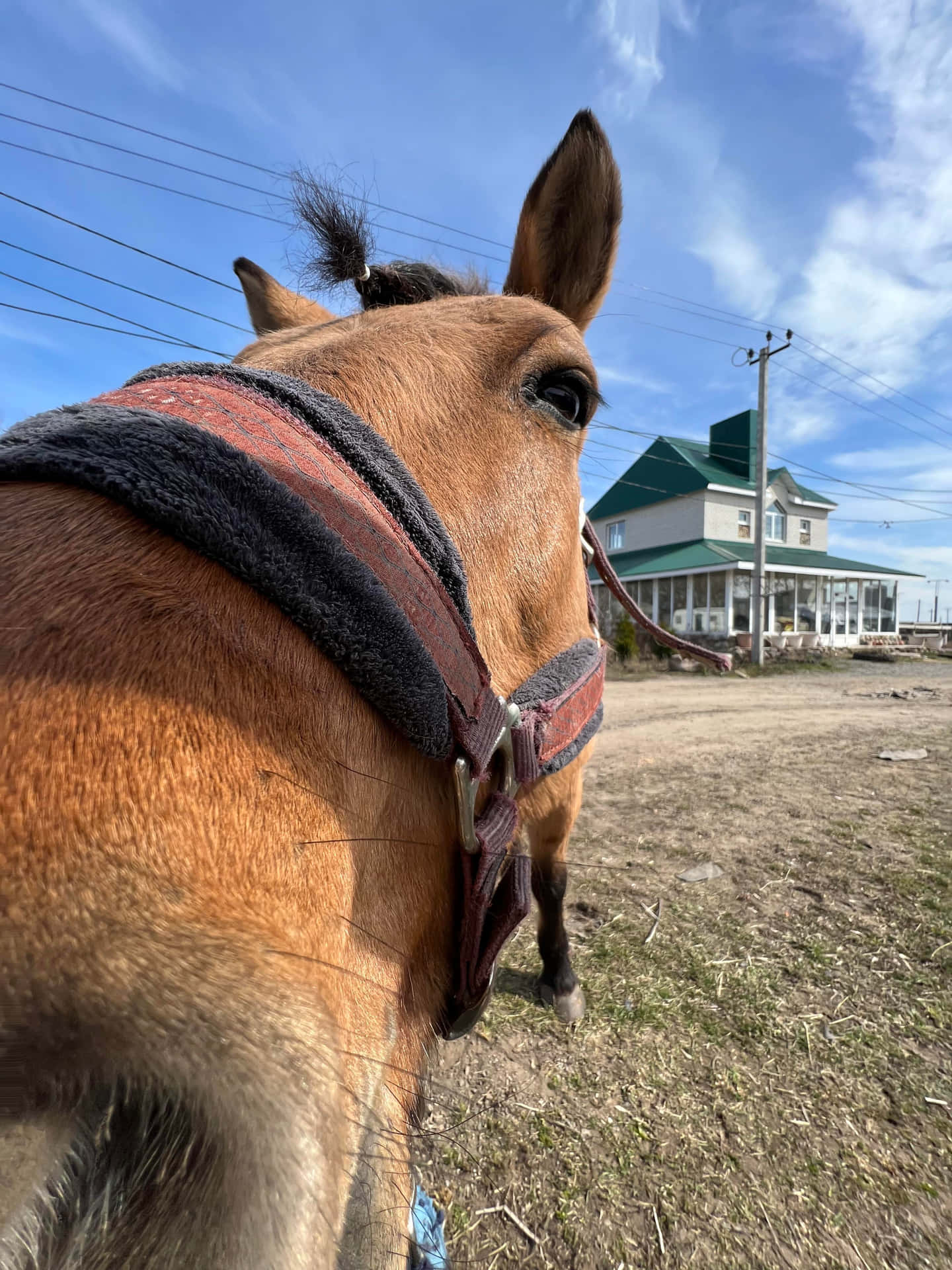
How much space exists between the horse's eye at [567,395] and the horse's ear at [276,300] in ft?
3.53

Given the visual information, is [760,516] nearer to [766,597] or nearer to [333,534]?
[766,597]

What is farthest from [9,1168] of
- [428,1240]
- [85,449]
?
[428,1240]

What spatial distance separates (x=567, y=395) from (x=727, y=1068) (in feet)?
7.40

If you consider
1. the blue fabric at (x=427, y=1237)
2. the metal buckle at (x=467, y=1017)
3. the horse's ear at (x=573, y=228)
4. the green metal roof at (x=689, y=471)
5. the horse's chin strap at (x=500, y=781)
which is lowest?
the blue fabric at (x=427, y=1237)

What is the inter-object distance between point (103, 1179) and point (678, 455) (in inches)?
1055

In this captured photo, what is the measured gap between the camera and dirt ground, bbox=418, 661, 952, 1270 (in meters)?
1.59

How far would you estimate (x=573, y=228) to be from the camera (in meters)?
1.72

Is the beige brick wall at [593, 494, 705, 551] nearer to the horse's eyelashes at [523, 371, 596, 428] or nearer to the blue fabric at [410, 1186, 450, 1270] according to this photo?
the horse's eyelashes at [523, 371, 596, 428]

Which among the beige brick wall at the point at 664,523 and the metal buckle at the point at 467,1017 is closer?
the metal buckle at the point at 467,1017

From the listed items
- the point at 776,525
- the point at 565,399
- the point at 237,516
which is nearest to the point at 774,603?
the point at 776,525

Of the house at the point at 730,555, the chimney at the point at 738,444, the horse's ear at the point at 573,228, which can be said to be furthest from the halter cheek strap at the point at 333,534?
the chimney at the point at 738,444

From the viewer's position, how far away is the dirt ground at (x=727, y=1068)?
62.7 inches

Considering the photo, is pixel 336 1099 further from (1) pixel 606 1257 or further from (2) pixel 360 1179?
(1) pixel 606 1257

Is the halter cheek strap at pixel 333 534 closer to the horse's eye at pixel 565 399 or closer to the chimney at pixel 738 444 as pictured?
the horse's eye at pixel 565 399
